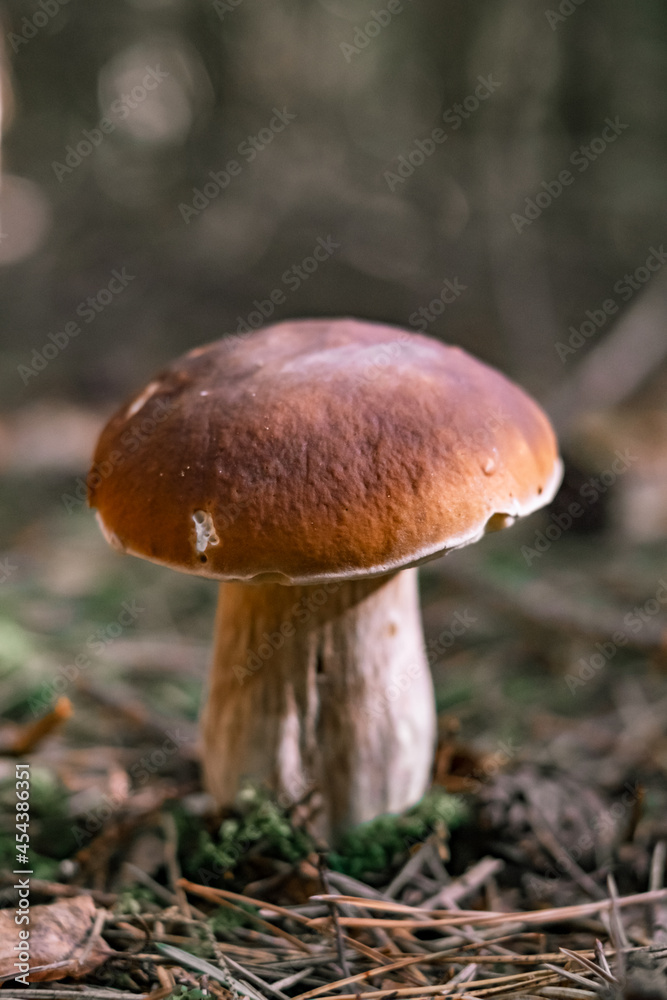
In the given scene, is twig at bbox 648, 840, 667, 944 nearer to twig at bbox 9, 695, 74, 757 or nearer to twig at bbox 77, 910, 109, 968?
twig at bbox 77, 910, 109, 968

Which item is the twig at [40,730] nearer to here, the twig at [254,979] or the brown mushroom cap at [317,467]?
the brown mushroom cap at [317,467]

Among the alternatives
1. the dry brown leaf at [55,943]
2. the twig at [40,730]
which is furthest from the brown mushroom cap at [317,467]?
the dry brown leaf at [55,943]

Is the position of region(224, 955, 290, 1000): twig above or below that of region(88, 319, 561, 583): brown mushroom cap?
below

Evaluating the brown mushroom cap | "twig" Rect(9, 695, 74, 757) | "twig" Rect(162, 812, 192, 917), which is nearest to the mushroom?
the brown mushroom cap

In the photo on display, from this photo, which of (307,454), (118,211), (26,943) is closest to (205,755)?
(26,943)

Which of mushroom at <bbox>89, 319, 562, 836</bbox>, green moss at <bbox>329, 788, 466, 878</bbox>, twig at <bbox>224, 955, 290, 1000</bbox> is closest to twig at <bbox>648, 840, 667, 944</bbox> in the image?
green moss at <bbox>329, 788, 466, 878</bbox>

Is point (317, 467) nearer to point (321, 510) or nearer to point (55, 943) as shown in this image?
point (321, 510)

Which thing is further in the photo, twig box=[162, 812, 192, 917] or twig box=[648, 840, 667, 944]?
twig box=[162, 812, 192, 917]

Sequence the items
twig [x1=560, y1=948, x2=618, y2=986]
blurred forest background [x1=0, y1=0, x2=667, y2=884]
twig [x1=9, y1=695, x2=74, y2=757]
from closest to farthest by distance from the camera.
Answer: twig [x1=560, y1=948, x2=618, y2=986] → twig [x1=9, y1=695, x2=74, y2=757] → blurred forest background [x1=0, y1=0, x2=667, y2=884]

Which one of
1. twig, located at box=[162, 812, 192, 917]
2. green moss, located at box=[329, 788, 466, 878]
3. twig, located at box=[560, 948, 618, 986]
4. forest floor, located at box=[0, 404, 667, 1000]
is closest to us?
twig, located at box=[560, 948, 618, 986]
